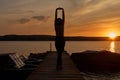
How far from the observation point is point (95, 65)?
46.5m

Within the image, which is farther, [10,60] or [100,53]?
[100,53]

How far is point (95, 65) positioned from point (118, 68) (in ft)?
11.6

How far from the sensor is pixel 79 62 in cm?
4353

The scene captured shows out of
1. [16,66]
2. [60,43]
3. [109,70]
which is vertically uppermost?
[60,43]

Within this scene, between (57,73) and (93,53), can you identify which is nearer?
(57,73)

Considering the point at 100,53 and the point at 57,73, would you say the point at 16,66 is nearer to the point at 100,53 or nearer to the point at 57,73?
the point at 57,73

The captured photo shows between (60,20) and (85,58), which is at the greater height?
(60,20)

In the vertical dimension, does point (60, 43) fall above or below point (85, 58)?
above

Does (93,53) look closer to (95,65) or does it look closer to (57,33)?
(95,65)

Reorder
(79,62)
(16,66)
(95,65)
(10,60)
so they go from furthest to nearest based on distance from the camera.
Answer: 1. (95,65)
2. (79,62)
3. (10,60)
4. (16,66)

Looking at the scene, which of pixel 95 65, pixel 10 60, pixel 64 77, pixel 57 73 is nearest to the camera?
pixel 64 77

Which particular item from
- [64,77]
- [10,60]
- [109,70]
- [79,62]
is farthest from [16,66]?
[109,70]

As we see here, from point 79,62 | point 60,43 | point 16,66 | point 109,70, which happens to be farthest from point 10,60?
point 109,70

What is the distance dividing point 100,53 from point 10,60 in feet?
84.9
